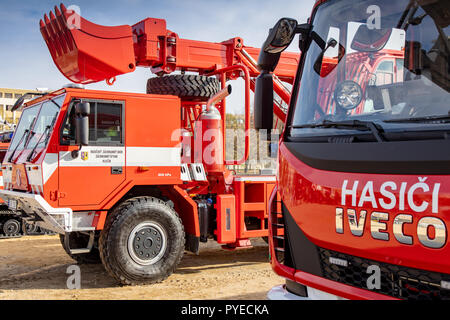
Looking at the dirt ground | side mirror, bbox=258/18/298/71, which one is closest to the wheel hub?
the dirt ground

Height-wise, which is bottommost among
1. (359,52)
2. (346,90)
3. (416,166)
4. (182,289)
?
(182,289)

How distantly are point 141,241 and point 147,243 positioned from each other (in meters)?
0.09

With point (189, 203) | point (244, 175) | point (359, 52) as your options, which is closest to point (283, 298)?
point (359, 52)

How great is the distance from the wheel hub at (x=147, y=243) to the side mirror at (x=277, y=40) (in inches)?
141

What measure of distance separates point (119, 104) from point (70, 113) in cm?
70

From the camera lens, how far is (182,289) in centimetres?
646

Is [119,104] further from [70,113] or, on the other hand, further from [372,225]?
[372,225]

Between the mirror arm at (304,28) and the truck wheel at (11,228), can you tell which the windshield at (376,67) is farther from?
the truck wheel at (11,228)

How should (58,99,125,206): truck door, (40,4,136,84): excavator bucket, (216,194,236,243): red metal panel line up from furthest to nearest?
1. (216,194,236,243): red metal panel
2. (40,4,136,84): excavator bucket
3. (58,99,125,206): truck door

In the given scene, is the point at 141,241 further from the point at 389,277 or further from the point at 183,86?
the point at 389,277

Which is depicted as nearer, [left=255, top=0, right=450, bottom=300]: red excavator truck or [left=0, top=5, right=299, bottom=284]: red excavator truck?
[left=255, top=0, right=450, bottom=300]: red excavator truck

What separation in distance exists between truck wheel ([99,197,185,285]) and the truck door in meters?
0.41

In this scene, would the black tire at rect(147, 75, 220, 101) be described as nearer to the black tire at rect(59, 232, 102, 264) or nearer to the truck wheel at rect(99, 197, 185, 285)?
the truck wheel at rect(99, 197, 185, 285)

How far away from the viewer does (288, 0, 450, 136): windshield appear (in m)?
2.90
